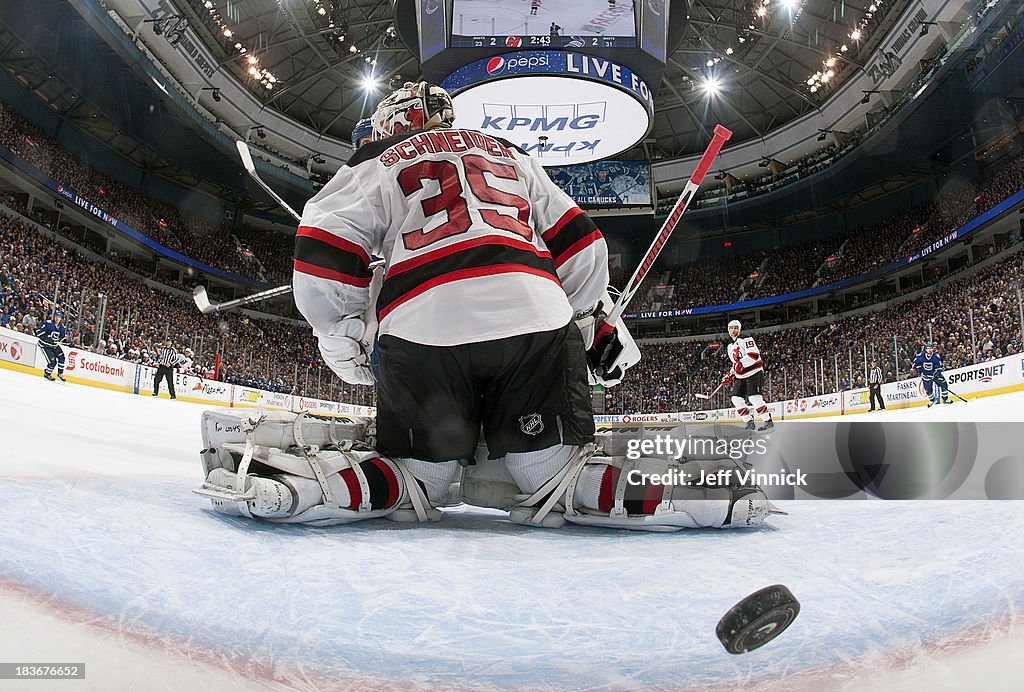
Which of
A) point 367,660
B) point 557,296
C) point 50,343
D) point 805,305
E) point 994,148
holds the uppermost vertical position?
point 994,148

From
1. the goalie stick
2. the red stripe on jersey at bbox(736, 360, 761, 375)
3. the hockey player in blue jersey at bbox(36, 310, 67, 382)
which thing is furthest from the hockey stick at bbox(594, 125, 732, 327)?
the hockey player in blue jersey at bbox(36, 310, 67, 382)

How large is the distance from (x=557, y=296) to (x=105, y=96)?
47.8 ft

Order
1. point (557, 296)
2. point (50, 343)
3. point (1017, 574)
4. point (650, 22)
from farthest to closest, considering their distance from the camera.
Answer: point (50, 343), point (650, 22), point (557, 296), point (1017, 574)

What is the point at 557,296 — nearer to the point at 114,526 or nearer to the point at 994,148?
the point at 114,526

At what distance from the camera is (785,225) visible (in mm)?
19797

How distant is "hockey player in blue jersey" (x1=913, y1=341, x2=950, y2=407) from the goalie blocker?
28.6ft

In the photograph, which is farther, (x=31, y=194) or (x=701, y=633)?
(x=31, y=194)

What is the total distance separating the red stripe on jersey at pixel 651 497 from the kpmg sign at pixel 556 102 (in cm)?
635

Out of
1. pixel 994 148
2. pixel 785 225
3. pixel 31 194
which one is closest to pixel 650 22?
pixel 994 148

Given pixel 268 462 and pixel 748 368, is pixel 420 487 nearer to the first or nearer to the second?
pixel 268 462

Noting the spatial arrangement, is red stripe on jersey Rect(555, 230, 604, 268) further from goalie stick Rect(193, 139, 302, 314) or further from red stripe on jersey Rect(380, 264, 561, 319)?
goalie stick Rect(193, 139, 302, 314)

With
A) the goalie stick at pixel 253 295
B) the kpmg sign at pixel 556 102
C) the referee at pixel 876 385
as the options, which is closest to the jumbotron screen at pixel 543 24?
the kpmg sign at pixel 556 102

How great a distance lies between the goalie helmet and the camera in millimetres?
1823

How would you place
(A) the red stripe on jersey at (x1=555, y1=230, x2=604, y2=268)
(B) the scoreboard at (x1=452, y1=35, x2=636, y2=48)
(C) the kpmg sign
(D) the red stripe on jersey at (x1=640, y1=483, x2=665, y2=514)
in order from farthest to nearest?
(C) the kpmg sign
(B) the scoreboard at (x1=452, y1=35, x2=636, y2=48)
(A) the red stripe on jersey at (x1=555, y1=230, x2=604, y2=268)
(D) the red stripe on jersey at (x1=640, y1=483, x2=665, y2=514)
